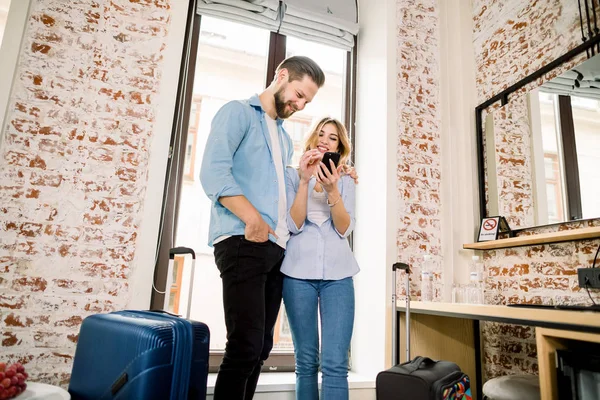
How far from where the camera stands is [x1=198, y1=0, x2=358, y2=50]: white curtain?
260cm

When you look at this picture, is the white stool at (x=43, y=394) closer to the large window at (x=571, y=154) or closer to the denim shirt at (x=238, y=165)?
the denim shirt at (x=238, y=165)

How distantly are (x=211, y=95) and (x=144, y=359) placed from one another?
2.01 m

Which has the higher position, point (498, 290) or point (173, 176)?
point (173, 176)

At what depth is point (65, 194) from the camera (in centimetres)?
189

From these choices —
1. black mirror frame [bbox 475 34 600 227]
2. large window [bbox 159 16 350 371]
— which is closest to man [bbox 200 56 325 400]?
large window [bbox 159 16 350 371]

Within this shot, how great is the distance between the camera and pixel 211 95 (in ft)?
9.00

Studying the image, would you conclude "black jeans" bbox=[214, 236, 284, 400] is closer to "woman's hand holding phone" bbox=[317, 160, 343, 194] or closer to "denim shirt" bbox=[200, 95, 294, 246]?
"denim shirt" bbox=[200, 95, 294, 246]

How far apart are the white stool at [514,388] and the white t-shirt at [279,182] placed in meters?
1.04

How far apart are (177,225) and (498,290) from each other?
1.91 meters

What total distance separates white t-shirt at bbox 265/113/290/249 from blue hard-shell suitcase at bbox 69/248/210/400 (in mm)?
433

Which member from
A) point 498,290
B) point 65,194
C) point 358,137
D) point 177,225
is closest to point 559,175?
point 498,290

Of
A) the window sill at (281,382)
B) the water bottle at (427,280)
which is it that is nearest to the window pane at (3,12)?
the window sill at (281,382)

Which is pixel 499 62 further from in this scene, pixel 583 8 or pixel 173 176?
pixel 173 176

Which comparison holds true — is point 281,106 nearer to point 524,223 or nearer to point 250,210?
point 250,210
